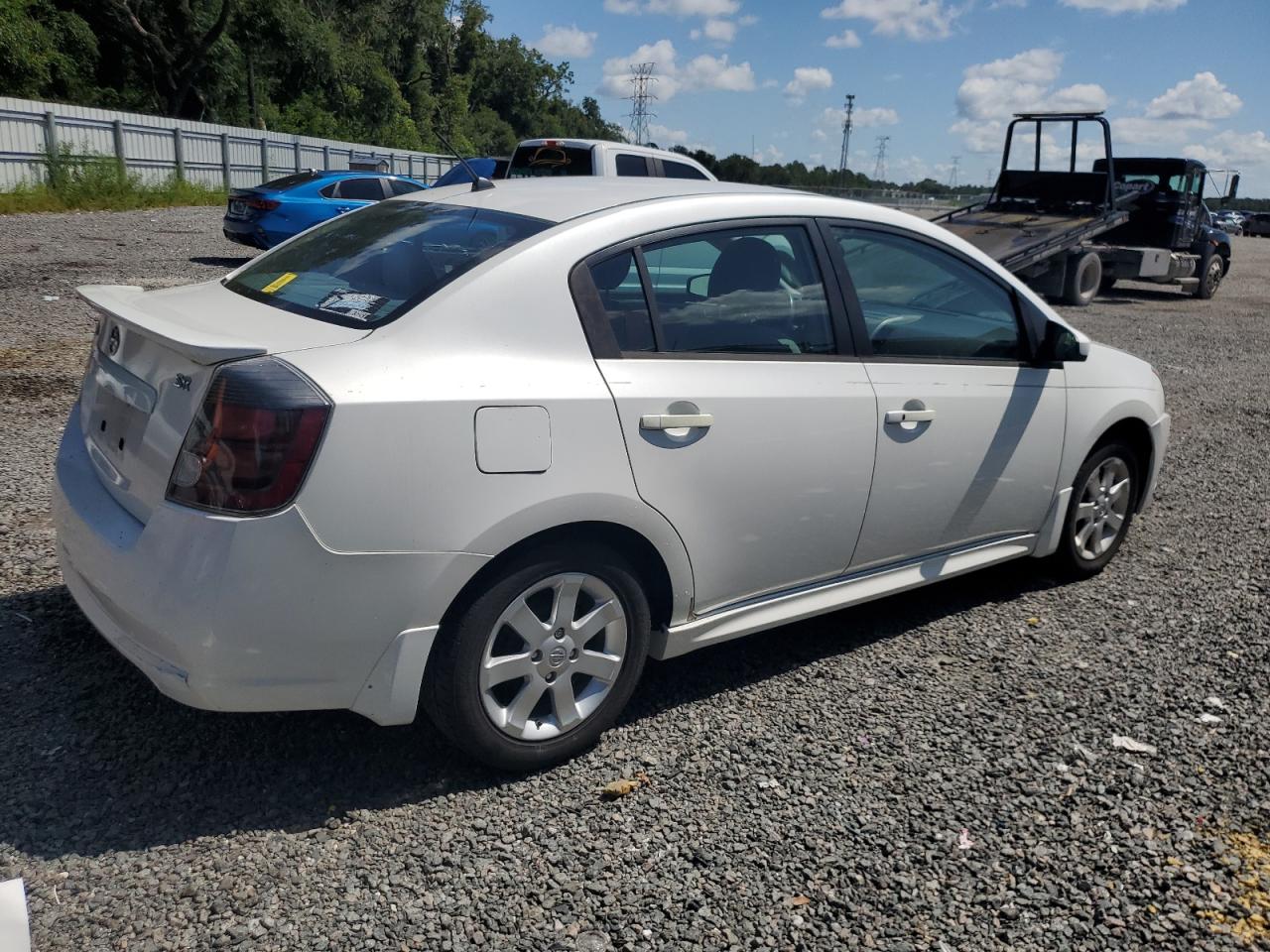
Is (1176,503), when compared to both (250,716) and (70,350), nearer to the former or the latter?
(250,716)

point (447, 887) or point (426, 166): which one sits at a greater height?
point (426, 166)

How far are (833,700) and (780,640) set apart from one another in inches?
21.0

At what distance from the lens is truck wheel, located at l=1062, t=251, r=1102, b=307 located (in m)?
17.0

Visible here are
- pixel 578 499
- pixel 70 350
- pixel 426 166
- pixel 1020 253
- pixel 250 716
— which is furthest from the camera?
pixel 426 166

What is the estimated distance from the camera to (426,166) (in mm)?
47719

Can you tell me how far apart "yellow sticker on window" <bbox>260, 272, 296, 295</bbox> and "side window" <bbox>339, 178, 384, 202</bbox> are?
14.8 metres

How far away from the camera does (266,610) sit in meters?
2.62

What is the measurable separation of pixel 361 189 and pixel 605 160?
778cm

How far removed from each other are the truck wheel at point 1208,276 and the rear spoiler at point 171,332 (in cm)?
2136

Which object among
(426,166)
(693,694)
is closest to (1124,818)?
(693,694)

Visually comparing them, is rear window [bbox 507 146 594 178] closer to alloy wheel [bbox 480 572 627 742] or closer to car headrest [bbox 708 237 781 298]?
car headrest [bbox 708 237 781 298]

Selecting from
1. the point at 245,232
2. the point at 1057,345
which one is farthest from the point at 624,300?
the point at 245,232

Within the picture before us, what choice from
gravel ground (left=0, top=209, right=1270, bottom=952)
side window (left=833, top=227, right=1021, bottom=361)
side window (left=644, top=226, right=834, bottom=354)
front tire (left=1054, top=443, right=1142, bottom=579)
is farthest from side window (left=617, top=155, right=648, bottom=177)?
side window (left=644, top=226, right=834, bottom=354)

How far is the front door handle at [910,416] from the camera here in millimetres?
3754
